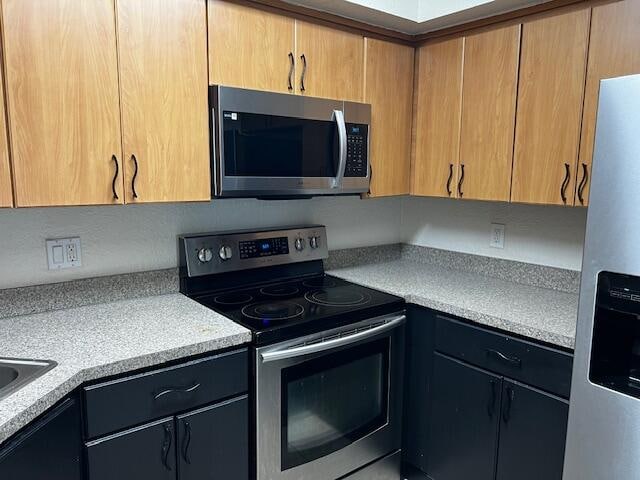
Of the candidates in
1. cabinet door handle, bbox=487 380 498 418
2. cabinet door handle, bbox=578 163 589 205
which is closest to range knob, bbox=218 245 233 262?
cabinet door handle, bbox=487 380 498 418

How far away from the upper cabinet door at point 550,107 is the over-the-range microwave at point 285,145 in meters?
0.63

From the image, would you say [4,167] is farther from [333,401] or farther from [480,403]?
[480,403]

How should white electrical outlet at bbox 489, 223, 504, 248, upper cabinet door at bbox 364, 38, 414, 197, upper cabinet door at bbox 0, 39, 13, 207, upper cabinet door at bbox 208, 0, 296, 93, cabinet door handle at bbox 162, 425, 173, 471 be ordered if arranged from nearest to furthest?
upper cabinet door at bbox 0, 39, 13, 207
cabinet door handle at bbox 162, 425, 173, 471
upper cabinet door at bbox 208, 0, 296, 93
upper cabinet door at bbox 364, 38, 414, 197
white electrical outlet at bbox 489, 223, 504, 248

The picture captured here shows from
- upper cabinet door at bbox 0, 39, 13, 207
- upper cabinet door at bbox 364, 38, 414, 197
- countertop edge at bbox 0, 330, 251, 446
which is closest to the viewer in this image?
countertop edge at bbox 0, 330, 251, 446

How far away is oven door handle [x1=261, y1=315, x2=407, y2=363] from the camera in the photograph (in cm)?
158

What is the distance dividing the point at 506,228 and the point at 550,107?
0.66 m

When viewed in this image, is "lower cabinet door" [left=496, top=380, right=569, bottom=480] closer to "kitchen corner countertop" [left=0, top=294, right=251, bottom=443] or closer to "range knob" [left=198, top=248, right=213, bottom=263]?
"kitchen corner countertop" [left=0, top=294, right=251, bottom=443]

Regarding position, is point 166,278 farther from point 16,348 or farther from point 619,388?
point 619,388

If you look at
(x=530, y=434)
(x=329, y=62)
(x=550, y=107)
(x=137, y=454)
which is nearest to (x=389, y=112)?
(x=329, y=62)

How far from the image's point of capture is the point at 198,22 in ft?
5.24

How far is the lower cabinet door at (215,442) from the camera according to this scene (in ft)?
4.78

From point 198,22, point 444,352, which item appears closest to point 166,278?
point 198,22

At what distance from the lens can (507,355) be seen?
5.50 ft

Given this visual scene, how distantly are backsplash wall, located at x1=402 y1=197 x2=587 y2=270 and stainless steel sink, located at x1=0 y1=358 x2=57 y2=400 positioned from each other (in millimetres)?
1904
